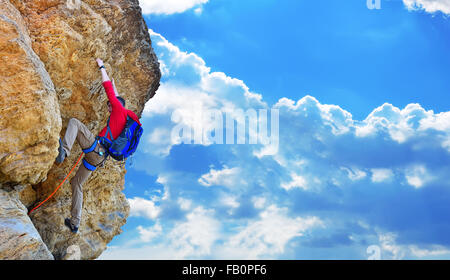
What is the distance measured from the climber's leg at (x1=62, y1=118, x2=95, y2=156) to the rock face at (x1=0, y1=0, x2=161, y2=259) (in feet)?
2.69

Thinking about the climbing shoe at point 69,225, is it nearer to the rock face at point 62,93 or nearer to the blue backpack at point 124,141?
the rock face at point 62,93

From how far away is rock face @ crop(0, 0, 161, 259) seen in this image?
26.8ft

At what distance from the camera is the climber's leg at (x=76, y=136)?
9875 millimetres

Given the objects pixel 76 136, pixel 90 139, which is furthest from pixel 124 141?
pixel 76 136

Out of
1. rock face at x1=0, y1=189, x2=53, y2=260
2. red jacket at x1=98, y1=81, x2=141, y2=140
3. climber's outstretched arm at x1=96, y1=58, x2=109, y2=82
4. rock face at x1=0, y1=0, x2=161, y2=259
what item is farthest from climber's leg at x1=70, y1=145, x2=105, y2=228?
rock face at x1=0, y1=189, x2=53, y2=260

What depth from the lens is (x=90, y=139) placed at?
408 inches

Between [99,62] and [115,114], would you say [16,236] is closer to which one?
[115,114]

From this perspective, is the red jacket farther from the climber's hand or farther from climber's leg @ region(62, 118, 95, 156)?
the climber's hand

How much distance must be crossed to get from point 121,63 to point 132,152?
3.34m

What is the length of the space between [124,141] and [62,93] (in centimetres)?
210

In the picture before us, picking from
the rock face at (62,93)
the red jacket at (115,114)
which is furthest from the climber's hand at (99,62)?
the red jacket at (115,114)
